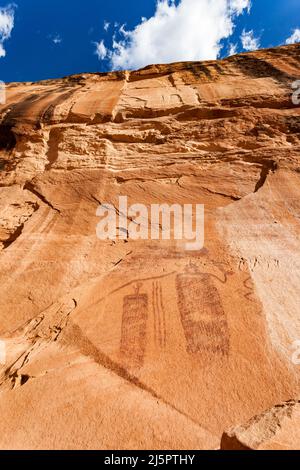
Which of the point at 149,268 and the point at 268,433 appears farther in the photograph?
the point at 149,268

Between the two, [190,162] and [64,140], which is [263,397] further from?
[64,140]

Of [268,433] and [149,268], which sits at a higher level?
[149,268]

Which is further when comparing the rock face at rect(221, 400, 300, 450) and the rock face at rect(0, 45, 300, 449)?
the rock face at rect(0, 45, 300, 449)

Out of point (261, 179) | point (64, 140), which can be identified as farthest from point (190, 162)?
point (64, 140)

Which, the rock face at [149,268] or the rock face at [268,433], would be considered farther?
the rock face at [149,268]
